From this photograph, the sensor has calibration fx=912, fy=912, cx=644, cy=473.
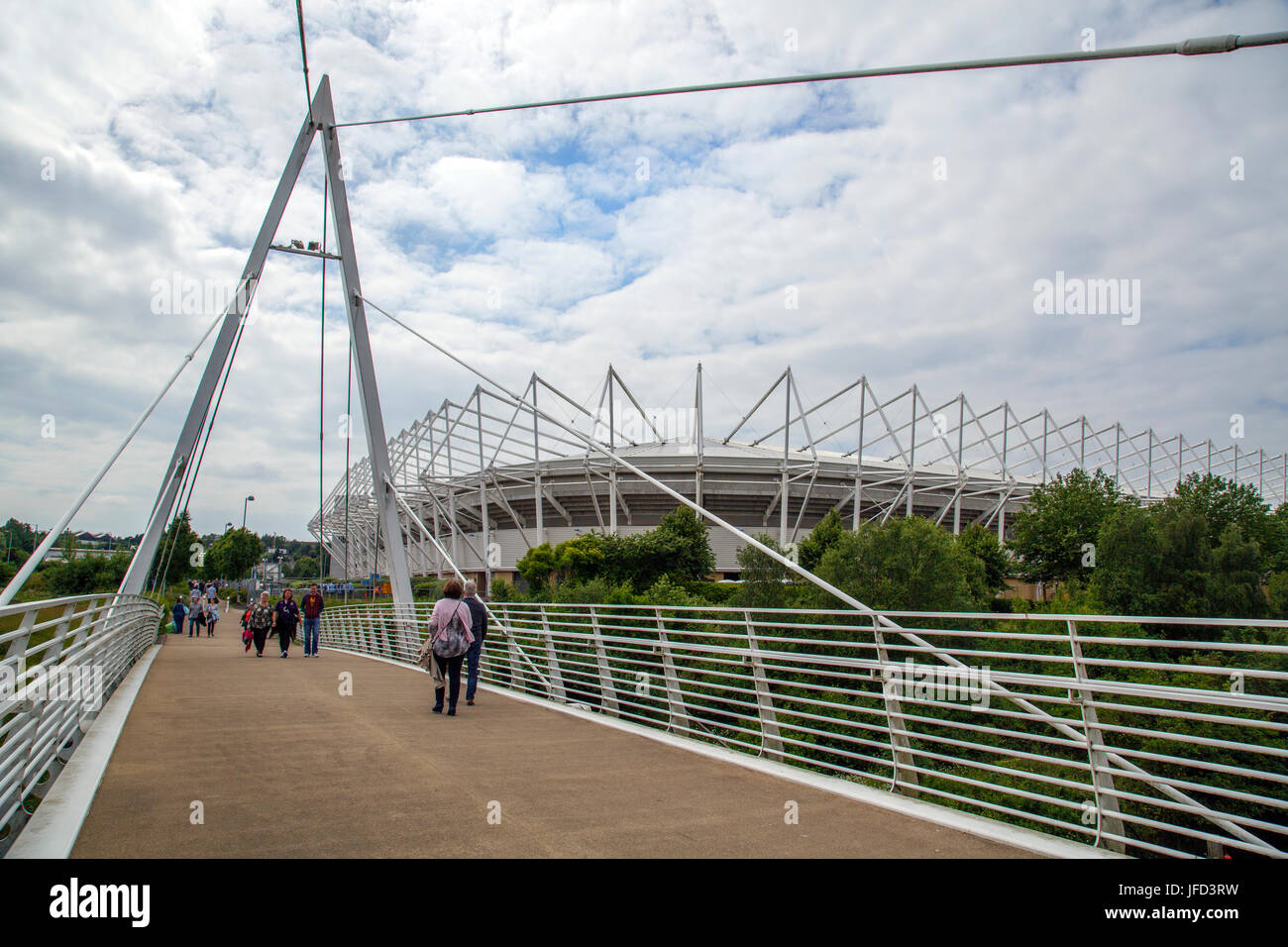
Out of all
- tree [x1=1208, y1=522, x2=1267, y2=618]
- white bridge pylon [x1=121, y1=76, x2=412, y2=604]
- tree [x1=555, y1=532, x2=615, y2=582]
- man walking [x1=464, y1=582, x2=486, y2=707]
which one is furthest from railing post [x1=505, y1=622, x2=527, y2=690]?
tree [x1=1208, y1=522, x2=1267, y2=618]

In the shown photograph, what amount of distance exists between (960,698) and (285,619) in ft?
48.9

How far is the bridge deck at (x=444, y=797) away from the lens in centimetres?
475

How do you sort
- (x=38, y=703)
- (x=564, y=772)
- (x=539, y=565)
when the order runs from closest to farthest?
(x=38, y=703) → (x=564, y=772) → (x=539, y=565)

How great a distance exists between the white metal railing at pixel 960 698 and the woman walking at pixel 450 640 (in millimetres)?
1591

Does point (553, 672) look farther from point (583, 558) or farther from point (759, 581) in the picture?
point (583, 558)

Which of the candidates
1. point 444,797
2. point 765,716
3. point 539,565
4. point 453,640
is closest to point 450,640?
point 453,640

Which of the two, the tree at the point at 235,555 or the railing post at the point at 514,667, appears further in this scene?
the tree at the point at 235,555

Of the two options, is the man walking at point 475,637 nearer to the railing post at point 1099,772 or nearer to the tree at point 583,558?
the railing post at point 1099,772

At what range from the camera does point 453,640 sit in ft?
33.6

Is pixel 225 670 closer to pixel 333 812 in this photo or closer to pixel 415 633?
pixel 415 633

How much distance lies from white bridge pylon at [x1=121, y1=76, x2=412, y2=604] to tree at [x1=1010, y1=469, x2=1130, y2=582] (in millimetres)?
38110

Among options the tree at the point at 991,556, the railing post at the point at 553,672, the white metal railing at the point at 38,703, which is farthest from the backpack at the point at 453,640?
the tree at the point at 991,556
